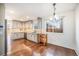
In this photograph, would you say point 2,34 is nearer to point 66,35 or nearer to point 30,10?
point 30,10

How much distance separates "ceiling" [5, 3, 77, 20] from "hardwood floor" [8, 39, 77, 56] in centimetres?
54

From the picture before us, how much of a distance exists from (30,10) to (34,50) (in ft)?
2.75

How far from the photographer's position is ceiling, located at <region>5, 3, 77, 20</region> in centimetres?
181

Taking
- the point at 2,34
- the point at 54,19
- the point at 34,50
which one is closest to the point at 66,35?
the point at 54,19

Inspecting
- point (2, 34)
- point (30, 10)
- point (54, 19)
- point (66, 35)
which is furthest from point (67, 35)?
point (2, 34)

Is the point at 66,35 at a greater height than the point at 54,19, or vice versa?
the point at 54,19

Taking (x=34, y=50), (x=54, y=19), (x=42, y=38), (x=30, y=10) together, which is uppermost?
(x=30, y=10)

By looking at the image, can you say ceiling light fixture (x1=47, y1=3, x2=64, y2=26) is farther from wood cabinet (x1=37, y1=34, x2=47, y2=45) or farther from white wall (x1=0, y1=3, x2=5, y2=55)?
white wall (x1=0, y1=3, x2=5, y2=55)

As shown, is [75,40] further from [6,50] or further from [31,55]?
[6,50]

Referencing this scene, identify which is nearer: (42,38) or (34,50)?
(34,50)

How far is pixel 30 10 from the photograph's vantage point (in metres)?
1.96

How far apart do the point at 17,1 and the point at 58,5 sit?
781 mm

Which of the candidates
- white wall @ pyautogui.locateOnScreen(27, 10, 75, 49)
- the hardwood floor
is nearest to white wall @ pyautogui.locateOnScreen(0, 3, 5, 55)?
the hardwood floor

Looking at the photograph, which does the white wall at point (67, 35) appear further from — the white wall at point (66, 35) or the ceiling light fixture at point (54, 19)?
the ceiling light fixture at point (54, 19)
